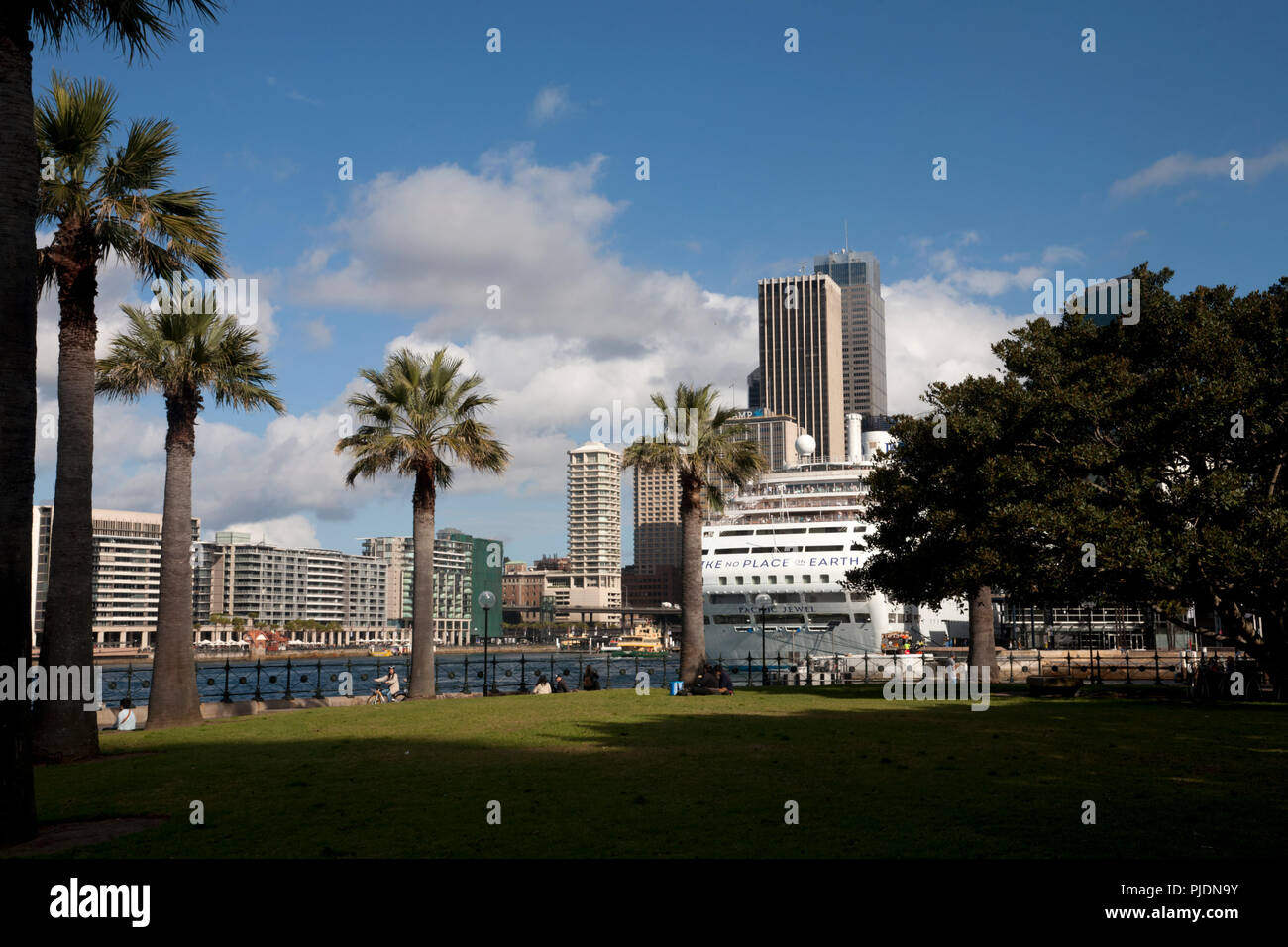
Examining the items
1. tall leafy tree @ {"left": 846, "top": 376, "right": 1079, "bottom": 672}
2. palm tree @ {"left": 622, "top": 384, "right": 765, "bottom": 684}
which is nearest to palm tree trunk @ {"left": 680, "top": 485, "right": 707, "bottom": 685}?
palm tree @ {"left": 622, "top": 384, "right": 765, "bottom": 684}

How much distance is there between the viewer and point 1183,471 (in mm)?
27203

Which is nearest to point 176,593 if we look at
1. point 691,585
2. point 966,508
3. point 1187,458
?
point 691,585

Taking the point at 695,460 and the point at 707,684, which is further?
the point at 695,460

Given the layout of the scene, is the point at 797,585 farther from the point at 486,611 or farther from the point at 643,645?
the point at 643,645

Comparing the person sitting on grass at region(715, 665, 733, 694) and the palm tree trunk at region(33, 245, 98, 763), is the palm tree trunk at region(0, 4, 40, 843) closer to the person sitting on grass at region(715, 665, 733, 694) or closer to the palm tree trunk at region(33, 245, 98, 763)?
the palm tree trunk at region(33, 245, 98, 763)

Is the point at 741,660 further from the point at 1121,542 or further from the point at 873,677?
the point at 1121,542

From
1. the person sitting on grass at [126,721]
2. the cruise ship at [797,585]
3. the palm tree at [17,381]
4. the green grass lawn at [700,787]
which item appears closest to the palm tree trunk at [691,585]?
the green grass lawn at [700,787]

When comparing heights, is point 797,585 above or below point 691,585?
below

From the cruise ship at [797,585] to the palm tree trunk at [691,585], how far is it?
3821cm

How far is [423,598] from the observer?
34625mm

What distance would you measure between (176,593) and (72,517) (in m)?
6.84

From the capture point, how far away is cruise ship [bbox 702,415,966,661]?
76875mm
